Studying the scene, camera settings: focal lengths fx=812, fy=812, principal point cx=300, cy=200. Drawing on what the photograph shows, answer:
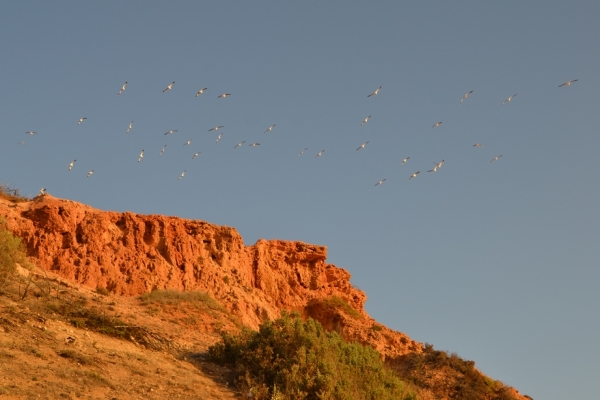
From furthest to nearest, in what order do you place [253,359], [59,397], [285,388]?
1. [253,359]
2. [285,388]
3. [59,397]

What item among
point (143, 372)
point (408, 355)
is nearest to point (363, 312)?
point (408, 355)

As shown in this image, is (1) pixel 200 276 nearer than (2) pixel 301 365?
No

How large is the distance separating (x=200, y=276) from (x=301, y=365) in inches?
422

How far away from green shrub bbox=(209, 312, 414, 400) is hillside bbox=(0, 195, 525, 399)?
5.45ft

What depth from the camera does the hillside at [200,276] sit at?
28.3 meters

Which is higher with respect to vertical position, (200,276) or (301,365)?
(200,276)

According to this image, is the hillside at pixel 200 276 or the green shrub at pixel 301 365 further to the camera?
the hillside at pixel 200 276

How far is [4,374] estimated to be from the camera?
17109 mm

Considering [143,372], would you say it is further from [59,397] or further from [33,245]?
[33,245]

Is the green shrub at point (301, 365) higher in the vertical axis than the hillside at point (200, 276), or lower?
lower

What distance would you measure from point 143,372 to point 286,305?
616 inches

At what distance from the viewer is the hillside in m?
28.3

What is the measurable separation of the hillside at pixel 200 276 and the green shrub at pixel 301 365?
5.45 feet

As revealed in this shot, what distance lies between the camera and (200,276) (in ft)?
106
